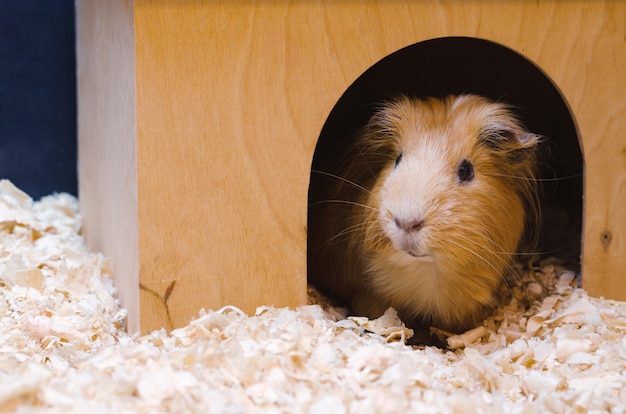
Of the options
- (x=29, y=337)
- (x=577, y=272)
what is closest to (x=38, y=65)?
(x=29, y=337)

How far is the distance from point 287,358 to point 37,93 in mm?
3097

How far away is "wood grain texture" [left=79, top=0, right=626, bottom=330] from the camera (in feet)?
8.13

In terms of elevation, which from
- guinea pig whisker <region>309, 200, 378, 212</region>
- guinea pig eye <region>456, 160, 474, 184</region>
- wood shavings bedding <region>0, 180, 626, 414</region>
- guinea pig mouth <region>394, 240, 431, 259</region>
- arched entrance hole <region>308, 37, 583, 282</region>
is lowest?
wood shavings bedding <region>0, 180, 626, 414</region>

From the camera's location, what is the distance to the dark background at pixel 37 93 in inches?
176

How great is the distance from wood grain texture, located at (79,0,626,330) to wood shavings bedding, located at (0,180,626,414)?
166mm

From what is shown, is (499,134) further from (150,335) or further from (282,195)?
(150,335)

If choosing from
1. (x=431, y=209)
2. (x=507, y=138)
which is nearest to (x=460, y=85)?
(x=507, y=138)

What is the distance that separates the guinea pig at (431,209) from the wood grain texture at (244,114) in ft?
1.05

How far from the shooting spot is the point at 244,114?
2.54 metres

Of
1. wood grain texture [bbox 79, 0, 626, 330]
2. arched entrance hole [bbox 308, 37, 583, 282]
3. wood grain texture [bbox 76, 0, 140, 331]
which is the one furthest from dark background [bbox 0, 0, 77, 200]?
wood grain texture [bbox 79, 0, 626, 330]

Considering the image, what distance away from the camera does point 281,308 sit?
104 inches

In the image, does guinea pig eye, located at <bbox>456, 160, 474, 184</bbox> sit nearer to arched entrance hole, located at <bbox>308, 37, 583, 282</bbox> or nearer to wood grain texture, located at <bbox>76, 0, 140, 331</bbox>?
arched entrance hole, located at <bbox>308, 37, 583, 282</bbox>

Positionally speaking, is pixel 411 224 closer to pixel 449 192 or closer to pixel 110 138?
pixel 449 192

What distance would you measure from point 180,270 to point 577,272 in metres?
1.71
